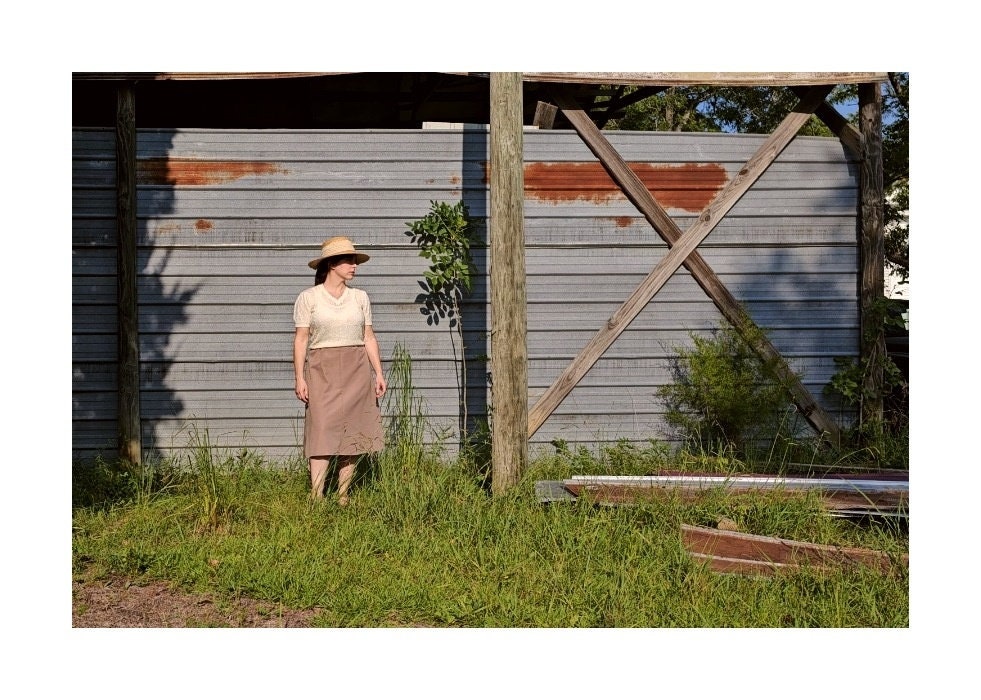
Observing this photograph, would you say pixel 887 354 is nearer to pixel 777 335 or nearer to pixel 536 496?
pixel 777 335

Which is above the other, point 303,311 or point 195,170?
point 195,170

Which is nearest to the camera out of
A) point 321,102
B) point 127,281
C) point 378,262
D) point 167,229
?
point 127,281

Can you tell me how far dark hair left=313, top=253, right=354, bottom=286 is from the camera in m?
6.01

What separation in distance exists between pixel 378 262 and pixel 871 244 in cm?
384

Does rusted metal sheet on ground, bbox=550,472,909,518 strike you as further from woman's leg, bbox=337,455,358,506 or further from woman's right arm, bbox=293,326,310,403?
woman's right arm, bbox=293,326,310,403

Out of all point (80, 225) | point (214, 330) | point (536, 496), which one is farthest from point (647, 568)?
point (80, 225)

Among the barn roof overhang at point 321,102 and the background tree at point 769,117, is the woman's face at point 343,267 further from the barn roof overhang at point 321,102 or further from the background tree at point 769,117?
the background tree at point 769,117

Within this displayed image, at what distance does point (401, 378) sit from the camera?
6785 millimetres

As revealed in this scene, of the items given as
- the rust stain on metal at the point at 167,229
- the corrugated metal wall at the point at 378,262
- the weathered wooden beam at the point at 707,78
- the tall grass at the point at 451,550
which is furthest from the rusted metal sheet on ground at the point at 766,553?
the rust stain on metal at the point at 167,229

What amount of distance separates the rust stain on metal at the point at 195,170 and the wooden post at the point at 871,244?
4485mm

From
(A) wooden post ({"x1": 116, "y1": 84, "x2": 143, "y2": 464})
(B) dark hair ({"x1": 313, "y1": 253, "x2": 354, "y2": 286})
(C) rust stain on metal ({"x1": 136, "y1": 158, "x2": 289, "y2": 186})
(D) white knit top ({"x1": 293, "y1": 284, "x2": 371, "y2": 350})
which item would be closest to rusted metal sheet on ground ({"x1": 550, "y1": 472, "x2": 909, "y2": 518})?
(D) white knit top ({"x1": 293, "y1": 284, "x2": 371, "y2": 350})

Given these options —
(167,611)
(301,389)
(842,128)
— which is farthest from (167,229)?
(842,128)

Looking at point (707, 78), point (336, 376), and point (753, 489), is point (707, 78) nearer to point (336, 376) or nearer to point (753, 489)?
point (753, 489)

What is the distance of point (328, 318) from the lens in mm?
→ 5797
